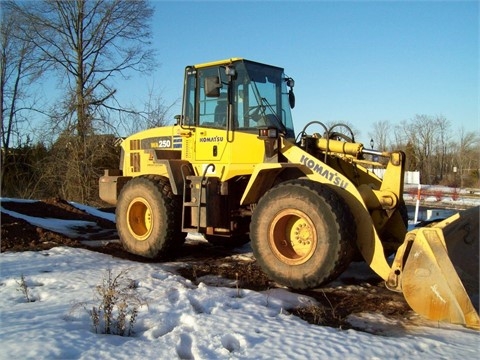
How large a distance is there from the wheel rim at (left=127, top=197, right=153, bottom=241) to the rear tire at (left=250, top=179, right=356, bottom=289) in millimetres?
2651

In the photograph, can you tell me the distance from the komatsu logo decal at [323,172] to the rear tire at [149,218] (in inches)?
94.1

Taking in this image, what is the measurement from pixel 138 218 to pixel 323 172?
144 inches

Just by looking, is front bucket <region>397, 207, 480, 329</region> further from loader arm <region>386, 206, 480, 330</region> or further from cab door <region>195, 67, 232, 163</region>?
cab door <region>195, 67, 232, 163</region>

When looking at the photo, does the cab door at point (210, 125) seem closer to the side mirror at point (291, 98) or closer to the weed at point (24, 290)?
the side mirror at point (291, 98)

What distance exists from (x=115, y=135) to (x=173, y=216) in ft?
53.1

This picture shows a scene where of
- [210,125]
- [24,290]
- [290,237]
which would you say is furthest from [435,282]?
[24,290]

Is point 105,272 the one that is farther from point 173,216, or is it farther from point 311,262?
point 311,262

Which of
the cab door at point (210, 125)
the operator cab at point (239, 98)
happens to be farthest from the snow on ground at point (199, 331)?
the operator cab at point (239, 98)

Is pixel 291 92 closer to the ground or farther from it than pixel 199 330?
farther from it

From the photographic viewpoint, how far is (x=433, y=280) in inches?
185

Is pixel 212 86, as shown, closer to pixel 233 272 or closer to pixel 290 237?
pixel 290 237

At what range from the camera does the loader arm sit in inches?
179

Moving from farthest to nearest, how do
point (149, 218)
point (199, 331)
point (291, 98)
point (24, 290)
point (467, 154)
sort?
point (467, 154) < point (149, 218) < point (291, 98) < point (24, 290) < point (199, 331)

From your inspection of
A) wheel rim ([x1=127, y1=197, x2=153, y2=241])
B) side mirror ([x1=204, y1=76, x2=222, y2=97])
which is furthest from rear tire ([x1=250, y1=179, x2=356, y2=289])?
wheel rim ([x1=127, y1=197, x2=153, y2=241])
